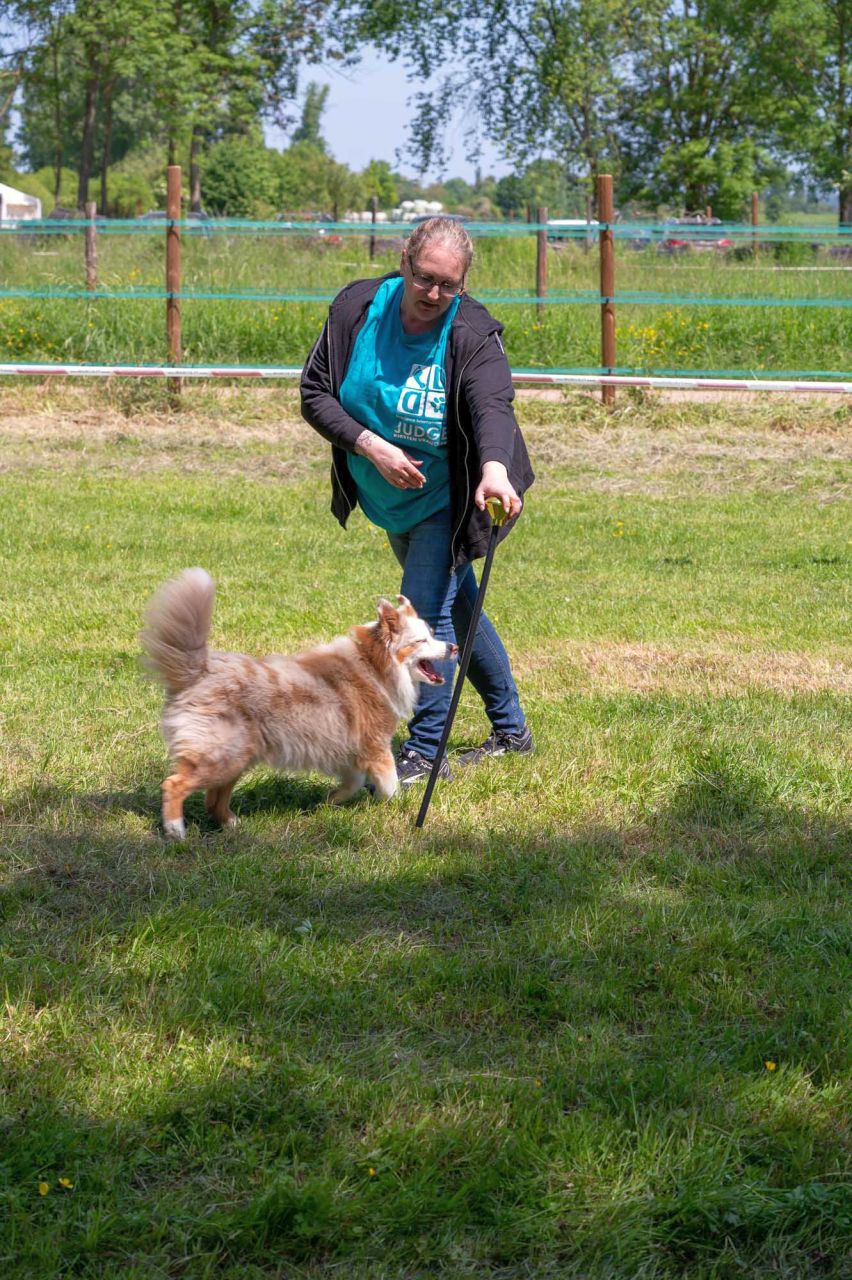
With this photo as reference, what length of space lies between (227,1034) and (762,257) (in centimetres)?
1687

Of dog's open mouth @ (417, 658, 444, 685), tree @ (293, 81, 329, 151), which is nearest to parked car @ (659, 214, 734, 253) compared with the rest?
dog's open mouth @ (417, 658, 444, 685)

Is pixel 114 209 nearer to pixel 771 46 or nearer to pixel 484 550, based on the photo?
pixel 771 46

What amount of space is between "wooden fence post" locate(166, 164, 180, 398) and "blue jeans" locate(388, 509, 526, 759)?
937cm

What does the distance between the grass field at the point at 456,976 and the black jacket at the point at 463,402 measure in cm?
104

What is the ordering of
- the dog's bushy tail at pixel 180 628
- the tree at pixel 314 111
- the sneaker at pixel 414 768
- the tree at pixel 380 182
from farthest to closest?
1. the tree at pixel 314 111
2. the tree at pixel 380 182
3. the sneaker at pixel 414 768
4. the dog's bushy tail at pixel 180 628

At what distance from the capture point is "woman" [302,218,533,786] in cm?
436

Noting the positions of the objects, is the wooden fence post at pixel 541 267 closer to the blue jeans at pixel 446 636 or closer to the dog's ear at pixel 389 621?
the blue jeans at pixel 446 636

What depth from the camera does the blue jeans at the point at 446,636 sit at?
194 inches

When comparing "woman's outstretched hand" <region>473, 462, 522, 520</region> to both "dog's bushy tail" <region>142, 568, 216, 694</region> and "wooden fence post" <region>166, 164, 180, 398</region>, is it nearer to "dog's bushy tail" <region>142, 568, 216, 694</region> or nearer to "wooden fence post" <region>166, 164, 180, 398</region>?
"dog's bushy tail" <region>142, 568, 216, 694</region>

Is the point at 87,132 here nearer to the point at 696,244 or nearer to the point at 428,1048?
the point at 696,244

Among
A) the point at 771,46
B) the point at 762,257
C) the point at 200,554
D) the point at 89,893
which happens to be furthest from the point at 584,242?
the point at 771,46

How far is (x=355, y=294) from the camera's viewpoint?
186 inches

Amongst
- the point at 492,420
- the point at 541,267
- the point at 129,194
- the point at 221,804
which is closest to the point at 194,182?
the point at 541,267

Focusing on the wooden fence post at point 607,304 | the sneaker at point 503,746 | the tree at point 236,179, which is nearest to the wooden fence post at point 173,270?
the wooden fence post at point 607,304
